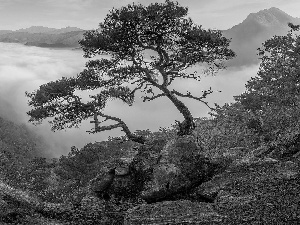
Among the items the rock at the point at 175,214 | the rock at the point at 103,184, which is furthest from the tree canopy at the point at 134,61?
the rock at the point at 175,214

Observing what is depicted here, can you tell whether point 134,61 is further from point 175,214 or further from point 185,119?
point 175,214

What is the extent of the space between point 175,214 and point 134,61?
11.4m

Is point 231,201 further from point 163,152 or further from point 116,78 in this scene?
point 116,78

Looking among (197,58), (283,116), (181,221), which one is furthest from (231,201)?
(283,116)

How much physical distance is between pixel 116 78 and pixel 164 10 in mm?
5218

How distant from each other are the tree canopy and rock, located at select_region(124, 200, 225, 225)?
26.2 feet

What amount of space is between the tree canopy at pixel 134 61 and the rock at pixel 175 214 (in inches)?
315

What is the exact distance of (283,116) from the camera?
27.7 m

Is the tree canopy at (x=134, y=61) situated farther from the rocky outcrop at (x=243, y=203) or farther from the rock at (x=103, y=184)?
the rocky outcrop at (x=243, y=203)

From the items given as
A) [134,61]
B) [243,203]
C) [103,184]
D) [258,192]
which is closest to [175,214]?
[243,203]

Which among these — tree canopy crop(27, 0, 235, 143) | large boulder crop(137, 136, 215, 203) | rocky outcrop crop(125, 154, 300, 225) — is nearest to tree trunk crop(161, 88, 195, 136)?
tree canopy crop(27, 0, 235, 143)

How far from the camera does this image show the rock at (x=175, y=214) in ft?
31.6

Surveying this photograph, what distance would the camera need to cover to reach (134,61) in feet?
64.1

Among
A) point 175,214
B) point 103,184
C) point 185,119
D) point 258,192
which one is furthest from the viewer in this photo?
point 185,119
